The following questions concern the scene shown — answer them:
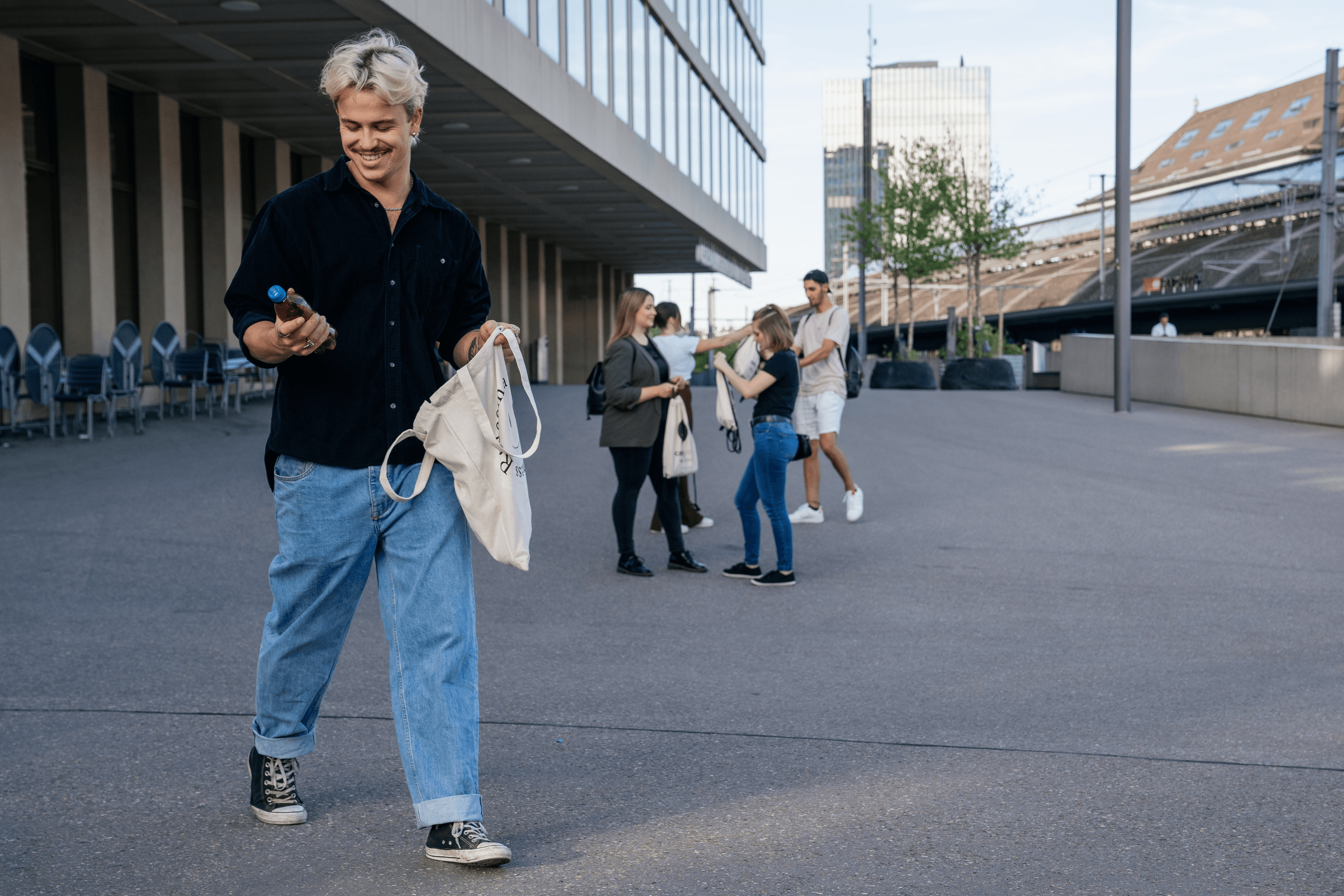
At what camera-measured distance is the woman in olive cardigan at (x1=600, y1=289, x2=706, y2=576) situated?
8.13 m

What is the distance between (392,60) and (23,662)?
11.7 feet

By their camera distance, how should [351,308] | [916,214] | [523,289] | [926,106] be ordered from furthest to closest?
[926,106] < [916,214] < [523,289] < [351,308]

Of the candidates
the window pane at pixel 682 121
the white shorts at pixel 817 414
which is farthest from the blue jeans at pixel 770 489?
the window pane at pixel 682 121

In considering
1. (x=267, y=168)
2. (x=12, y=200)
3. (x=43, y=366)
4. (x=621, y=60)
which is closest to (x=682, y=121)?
(x=621, y=60)

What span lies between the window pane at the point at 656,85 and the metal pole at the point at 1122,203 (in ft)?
37.5

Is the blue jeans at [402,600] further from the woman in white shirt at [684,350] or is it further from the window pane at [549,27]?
the window pane at [549,27]

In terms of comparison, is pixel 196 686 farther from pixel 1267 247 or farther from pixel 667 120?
pixel 1267 247

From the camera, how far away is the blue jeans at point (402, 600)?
3.39 metres

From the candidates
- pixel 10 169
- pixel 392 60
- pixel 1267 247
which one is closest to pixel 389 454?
pixel 392 60

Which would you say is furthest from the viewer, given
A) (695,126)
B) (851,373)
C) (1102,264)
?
(1102,264)

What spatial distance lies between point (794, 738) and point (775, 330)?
385 cm

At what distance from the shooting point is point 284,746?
144 inches

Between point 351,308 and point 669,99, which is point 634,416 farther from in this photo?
point 669,99

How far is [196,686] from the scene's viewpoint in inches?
209
